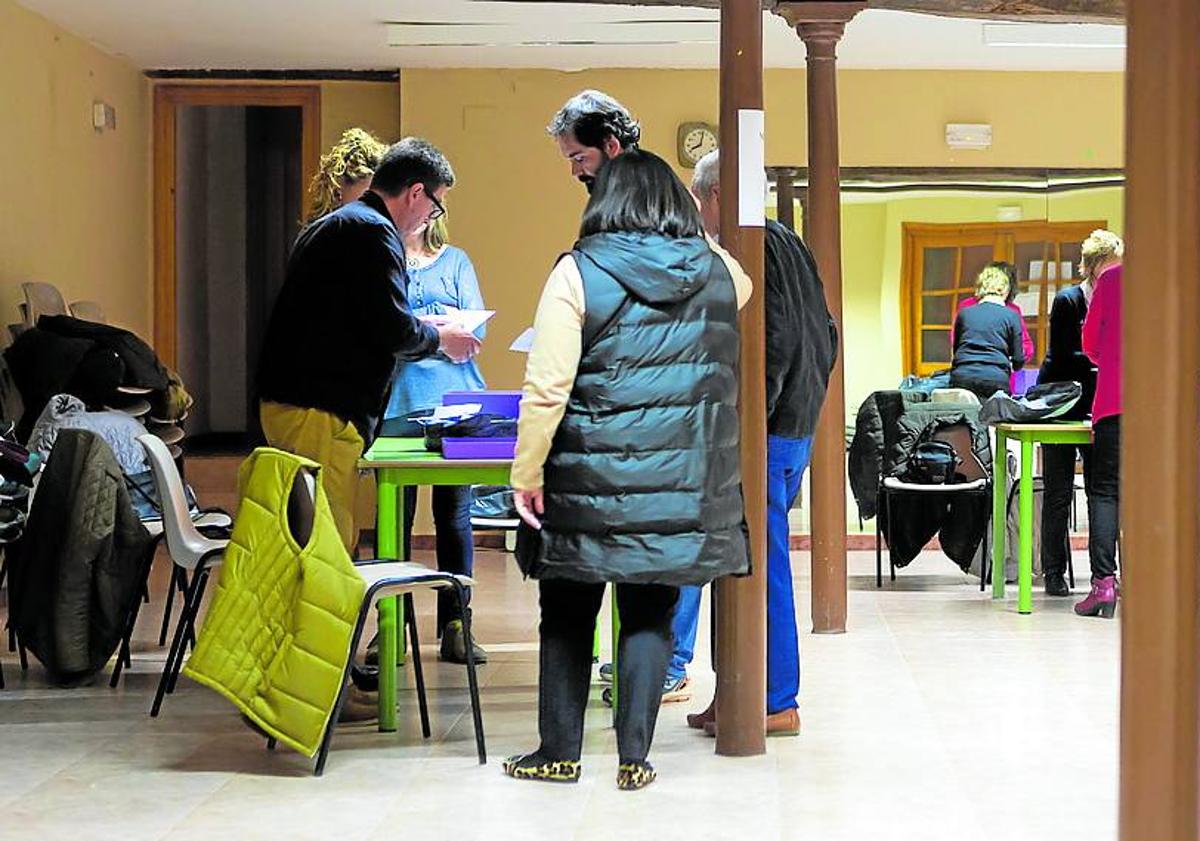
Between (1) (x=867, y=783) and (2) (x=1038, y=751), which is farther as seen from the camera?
(2) (x=1038, y=751)

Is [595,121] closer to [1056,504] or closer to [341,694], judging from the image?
[341,694]

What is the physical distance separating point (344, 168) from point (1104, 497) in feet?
11.5

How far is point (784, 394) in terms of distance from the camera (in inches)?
196

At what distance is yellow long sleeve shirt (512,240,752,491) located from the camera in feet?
13.8

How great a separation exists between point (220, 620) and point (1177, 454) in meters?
2.78

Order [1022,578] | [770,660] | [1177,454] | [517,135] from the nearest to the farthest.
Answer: [1177,454], [770,660], [1022,578], [517,135]

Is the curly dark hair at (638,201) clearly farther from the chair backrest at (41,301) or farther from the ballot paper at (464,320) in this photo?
the chair backrest at (41,301)

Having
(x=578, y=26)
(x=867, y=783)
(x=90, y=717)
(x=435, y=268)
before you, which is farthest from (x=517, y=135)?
(x=867, y=783)

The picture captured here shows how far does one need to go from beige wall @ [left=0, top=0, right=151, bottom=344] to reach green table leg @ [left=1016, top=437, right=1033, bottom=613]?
14.7ft

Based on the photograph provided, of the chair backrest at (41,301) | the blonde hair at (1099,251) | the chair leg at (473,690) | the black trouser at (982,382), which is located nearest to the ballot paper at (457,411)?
the chair leg at (473,690)

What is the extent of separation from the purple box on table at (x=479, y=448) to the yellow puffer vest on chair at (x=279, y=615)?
16.9 inches

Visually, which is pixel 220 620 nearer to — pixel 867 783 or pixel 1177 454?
pixel 867 783

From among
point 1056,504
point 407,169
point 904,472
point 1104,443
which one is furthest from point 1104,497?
point 407,169

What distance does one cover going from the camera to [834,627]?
6.96m
